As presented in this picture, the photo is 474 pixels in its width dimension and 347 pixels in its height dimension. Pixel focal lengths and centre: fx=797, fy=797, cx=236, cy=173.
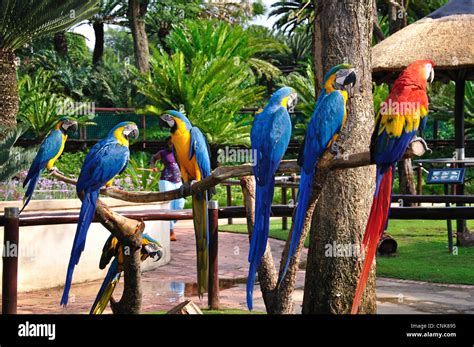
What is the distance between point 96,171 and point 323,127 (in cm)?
133

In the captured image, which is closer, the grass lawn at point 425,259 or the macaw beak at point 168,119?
the macaw beak at point 168,119

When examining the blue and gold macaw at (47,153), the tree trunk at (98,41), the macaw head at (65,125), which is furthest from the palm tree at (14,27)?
the tree trunk at (98,41)

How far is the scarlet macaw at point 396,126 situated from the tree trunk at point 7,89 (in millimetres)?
7916

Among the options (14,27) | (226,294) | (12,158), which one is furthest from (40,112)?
(226,294)

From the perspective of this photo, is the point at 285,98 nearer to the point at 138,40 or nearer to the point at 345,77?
the point at 345,77

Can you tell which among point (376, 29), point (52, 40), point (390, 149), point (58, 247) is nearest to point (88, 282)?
point (58, 247)

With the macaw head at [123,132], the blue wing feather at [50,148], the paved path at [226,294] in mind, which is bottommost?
the paved path at [226,294]

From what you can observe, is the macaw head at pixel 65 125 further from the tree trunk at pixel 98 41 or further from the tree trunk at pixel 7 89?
the tree trunk at pixel 98 41

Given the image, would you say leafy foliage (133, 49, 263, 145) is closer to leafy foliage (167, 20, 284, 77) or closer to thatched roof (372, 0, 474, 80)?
leafy foliage (167, 20, 284, 77)

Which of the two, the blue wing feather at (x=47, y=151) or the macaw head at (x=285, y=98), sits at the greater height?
the macaw head at (x=285, y=98)

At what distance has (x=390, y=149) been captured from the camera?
13.0 ft

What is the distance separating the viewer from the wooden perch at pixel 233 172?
13.2ft

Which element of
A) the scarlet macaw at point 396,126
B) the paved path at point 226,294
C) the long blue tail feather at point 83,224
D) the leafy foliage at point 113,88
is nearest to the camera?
the scarlet macaw at point 396,126
